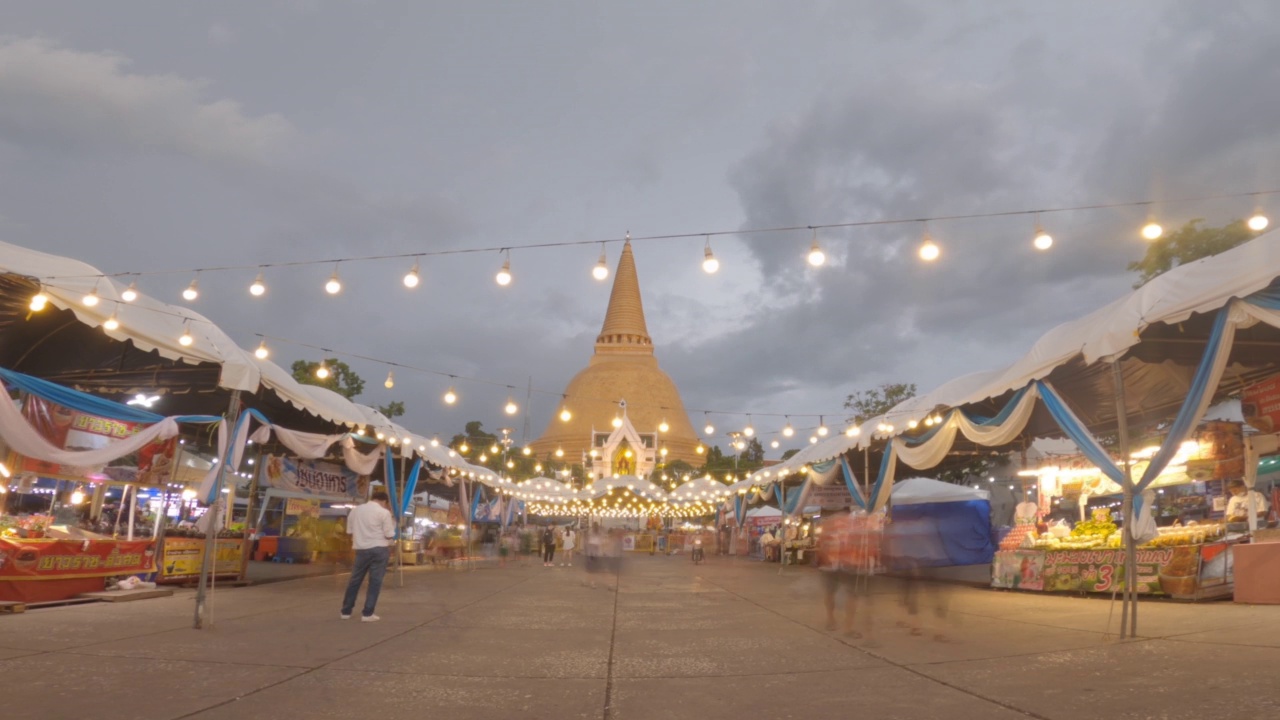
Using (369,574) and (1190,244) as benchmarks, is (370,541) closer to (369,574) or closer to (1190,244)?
(369,574)

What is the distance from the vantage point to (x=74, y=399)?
959 cm

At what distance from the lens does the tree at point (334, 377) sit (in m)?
30.2

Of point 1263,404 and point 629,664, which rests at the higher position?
point 1263,404

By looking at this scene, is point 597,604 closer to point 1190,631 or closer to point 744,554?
point 1190,631

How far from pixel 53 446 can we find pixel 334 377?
73.8ft

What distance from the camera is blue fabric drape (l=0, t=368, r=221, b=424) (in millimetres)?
8789

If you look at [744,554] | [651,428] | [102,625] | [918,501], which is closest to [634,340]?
[651,428]

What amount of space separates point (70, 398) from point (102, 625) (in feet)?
11.2

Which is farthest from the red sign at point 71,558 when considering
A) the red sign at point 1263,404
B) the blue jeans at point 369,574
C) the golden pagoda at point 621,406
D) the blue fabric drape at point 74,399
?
the golden pagoda at point 621,406

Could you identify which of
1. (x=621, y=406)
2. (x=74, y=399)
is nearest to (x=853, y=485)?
(x=74, y=399)

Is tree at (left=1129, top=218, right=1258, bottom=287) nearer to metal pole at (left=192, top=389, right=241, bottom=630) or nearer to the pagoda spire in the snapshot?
metal pole at (left=192, top=389, right=241, bottom=630)

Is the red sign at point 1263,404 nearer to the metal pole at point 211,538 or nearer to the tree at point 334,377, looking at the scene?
the metal pole at point 211,538

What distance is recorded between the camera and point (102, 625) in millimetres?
7609

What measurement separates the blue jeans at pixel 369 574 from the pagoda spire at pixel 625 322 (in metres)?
65.5
